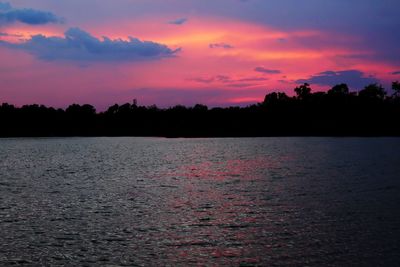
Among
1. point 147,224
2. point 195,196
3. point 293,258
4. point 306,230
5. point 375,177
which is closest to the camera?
point 293,258

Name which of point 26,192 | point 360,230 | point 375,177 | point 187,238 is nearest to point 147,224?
point 187,238

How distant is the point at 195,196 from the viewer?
45812mm

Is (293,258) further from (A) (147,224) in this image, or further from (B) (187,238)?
(A) (147,224)

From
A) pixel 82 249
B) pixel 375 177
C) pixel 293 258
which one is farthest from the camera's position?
pixel 375 177

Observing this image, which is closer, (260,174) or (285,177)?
(285,177)

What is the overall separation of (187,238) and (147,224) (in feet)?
17.0

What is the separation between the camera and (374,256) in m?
23.6

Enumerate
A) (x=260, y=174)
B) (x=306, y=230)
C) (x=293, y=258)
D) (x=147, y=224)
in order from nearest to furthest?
(x=293, y=258)
(x=306, y=230)
(x=147, y=224)
(x=260, y=174)

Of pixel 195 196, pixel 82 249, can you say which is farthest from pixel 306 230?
pixel 195 196

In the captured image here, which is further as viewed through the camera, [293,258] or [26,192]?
[26,192]

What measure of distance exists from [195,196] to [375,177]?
26.2m

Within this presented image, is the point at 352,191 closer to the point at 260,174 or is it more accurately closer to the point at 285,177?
the point at 285,177

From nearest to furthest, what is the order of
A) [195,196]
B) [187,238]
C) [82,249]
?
[82,249]
[187,238]
[195,196]

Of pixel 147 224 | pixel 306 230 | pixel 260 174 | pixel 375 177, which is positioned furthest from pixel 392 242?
pixel 260 174
